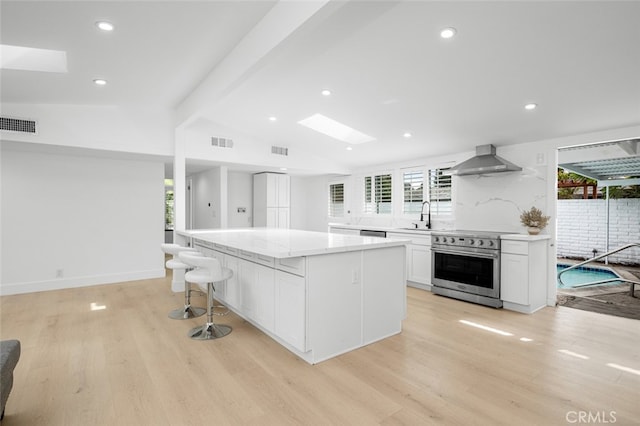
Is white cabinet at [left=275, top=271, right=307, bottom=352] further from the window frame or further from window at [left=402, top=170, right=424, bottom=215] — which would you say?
the window frame

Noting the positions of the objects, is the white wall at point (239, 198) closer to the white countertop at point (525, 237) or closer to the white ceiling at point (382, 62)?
the white ceiling at point (382, 62)

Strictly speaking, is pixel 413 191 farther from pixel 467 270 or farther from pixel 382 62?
pixel 382 62

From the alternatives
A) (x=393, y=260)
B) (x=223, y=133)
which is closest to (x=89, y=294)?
(x=223, y=133)

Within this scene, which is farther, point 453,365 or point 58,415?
point 453,365

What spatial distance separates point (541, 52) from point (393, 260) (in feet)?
7.13

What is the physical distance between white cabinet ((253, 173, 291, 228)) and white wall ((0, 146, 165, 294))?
2.12 metres

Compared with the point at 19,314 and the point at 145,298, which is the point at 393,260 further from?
the point at 19,314

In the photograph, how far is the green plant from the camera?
4.20 metres

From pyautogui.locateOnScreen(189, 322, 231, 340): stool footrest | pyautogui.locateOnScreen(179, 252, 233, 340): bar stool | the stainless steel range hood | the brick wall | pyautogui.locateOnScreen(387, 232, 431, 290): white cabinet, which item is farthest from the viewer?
the brick wall

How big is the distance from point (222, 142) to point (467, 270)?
4.49 m

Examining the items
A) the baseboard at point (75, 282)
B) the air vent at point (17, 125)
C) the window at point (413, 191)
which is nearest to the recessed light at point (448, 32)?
the window at point (413, 191)

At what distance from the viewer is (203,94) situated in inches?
160

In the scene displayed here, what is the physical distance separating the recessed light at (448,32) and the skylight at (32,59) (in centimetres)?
348

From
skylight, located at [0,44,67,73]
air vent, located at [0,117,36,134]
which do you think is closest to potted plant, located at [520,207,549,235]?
skylight, located at [0,44,67,73]
